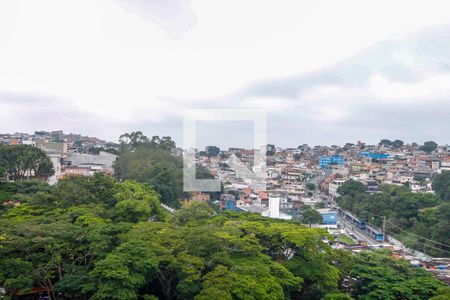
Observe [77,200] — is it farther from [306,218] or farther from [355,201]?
[355,201]

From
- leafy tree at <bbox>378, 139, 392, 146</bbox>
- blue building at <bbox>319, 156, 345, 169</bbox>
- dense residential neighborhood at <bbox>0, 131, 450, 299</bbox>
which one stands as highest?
leafy tree at <bbox>378, 139, 392, 146</bbox>

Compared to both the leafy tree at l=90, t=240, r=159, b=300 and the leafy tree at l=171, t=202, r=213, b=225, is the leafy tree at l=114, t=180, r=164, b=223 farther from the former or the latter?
the leafy tree at l=90, t=240, r=159, b=300

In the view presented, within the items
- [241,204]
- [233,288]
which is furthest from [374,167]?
[233,288]

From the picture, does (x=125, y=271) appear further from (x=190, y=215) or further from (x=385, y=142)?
(x=385, y=142)

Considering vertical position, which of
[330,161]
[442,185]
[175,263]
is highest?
[330,161]

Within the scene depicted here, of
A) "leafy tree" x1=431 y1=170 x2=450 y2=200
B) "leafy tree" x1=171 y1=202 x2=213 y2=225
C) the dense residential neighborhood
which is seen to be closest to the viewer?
"leafy tree" x1=171 y1=202 x2=213 y2=225

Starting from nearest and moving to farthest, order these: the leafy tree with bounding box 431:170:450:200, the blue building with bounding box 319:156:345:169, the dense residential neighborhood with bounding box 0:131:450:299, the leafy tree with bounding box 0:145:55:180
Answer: the dense residential neighborhood with bounding box 0:131:450:299
the leafy tree with bounding box 0:145:55:180
the leafy tree with bounding box 431:170:450:200
the blue building with bounding box 319:156:345:169

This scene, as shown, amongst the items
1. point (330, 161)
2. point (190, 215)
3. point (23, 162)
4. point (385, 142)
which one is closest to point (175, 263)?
point (190, 215)

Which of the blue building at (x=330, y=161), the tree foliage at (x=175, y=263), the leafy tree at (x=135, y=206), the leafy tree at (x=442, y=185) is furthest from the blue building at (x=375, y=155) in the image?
the tree foliage at (x=175, y=263)

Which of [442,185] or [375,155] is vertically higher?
Answer: [375,155]

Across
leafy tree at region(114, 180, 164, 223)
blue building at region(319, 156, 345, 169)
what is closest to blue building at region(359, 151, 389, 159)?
blue building at region(319, 156, 345, 169)

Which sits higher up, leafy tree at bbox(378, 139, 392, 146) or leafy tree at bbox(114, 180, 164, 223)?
leafy tree at bbox(378, 139, 392, 146)

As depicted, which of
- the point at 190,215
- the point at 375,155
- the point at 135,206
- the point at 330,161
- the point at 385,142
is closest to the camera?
the point at 135,206
